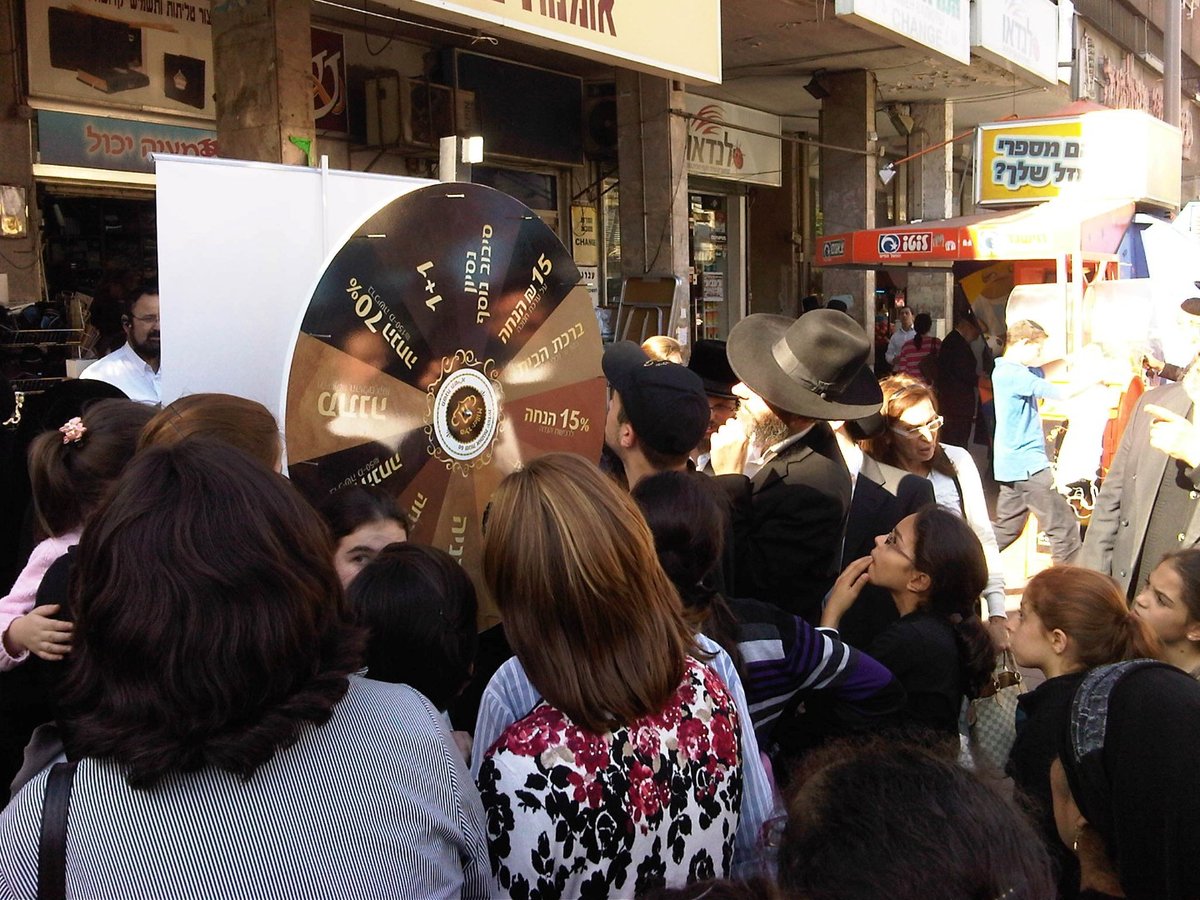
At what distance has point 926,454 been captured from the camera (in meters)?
4.32

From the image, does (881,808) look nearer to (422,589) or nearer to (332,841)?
(332,841)

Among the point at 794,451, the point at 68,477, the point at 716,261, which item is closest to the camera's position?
the point at 68,477

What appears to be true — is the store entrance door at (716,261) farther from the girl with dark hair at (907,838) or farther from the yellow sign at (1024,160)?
the girl with dark hair at (907,838)

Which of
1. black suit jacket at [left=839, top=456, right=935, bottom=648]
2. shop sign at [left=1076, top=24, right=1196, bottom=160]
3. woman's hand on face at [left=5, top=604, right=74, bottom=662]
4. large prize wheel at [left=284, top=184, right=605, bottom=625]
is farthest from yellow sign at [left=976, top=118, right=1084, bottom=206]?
woman's hand on face at [left=5, top=604, right=74, bottom=662]

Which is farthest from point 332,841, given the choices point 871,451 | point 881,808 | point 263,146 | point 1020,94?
point 1020,94

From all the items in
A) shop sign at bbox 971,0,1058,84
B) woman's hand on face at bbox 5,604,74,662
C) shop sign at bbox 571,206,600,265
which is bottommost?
woman's hand on face at bbox 5,604,74,662

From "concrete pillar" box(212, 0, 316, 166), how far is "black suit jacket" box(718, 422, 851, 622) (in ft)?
13.1

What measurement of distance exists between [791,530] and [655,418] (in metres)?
0.52

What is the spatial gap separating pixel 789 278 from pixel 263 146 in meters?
13.5

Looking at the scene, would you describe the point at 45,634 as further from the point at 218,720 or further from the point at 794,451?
the point at 794,451

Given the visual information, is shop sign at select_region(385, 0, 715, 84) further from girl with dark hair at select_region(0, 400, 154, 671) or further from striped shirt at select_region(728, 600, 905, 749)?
striped shirt at select_region(728, 600, 905, 749)

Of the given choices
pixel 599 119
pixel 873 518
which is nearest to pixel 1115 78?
pixel 599 119

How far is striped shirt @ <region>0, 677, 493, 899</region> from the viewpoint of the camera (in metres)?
1.36

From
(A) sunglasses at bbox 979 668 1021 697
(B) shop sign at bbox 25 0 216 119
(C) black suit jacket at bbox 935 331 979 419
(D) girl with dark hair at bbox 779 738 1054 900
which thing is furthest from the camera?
(C) black suit jacket at bbox 935 331 979 419
